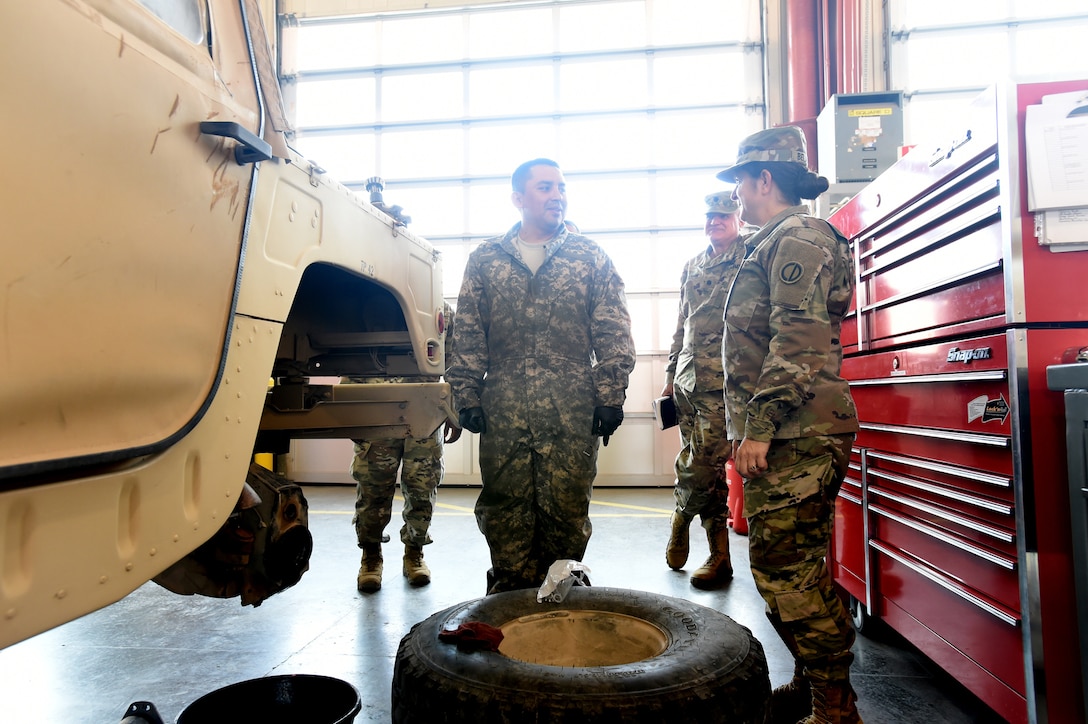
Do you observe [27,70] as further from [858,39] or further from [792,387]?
[858,39]

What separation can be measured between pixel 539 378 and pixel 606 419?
0.98ft

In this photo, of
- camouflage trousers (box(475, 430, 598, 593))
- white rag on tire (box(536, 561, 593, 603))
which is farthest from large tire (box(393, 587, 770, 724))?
camouflage trousers (box(475, 430, 598, 593))

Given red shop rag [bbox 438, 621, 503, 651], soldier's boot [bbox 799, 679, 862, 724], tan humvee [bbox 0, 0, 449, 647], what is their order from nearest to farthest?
tan humvee [bbox 0, 0, 449, 647]
red shop rag [bbox 438, 621, 503, 651]
soldier's boot [bbox 799, 679, 862, 724]

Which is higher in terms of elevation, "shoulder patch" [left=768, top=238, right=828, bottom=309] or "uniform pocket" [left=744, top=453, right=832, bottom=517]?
"shoulder patch" [left=768, top=238, right=828, bottom=309]

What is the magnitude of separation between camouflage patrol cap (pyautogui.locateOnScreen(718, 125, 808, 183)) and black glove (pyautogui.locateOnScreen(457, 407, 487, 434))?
1.27m

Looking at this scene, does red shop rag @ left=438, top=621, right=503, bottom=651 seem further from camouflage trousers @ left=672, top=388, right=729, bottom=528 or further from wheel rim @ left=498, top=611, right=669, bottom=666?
camouflage trousers @ left=672, top=388, right=729, bottom=528

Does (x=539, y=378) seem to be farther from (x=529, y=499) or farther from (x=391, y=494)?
(x=391, y=494)

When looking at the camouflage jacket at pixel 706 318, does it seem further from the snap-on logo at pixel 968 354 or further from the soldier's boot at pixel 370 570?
the soldier's boot at pixel 370 570

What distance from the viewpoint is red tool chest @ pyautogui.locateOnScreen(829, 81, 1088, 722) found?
60.4 inches

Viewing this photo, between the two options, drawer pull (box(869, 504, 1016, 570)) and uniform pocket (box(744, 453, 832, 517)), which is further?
uniform pocket (box(744, 453, 832, 517))

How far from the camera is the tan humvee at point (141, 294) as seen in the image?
798mm

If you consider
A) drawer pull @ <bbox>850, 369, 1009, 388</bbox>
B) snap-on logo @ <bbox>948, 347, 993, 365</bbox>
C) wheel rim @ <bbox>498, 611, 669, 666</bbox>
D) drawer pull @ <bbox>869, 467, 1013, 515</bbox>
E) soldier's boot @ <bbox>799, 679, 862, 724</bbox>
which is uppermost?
snap-on logo @ <bbox>948, 347, 993, 365</bbox>

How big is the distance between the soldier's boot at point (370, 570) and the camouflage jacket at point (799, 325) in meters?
2.32

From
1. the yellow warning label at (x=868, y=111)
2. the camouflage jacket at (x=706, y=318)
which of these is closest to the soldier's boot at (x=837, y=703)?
the camouflage jacket at (x=706, y=318)
